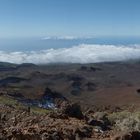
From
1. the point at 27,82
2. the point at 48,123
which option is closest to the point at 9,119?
the point at 48,123

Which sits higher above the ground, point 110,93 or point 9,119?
point 9,119

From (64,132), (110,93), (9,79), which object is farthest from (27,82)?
(64,132)

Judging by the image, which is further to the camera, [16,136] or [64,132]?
[64,132]

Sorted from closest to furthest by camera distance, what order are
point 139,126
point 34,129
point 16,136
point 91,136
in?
point 16,136
point 34,129
point 91,136
point 139,126

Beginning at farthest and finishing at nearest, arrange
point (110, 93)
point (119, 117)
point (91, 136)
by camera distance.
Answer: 1. point (110, 93)
2. point (119, 117)
3. point (91, 136)

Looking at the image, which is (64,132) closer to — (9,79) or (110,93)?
(110,93)

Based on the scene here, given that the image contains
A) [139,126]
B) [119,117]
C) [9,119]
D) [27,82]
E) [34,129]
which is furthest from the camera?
[27,82]

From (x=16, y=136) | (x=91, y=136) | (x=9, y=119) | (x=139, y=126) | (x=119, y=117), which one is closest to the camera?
(x=16, y=136)

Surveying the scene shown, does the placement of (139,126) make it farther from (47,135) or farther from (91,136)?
(47,135)

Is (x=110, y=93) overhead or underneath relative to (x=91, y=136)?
underneath
